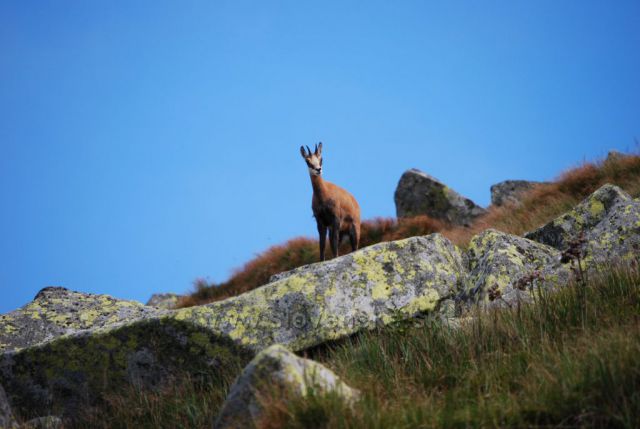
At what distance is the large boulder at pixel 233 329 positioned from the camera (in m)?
6.67

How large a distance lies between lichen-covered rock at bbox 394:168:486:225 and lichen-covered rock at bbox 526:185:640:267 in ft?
42.9

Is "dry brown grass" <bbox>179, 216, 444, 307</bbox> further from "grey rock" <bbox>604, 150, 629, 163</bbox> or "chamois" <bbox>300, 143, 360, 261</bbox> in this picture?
"grey rock" <bbox>604, 150, 629, 163</bbox>

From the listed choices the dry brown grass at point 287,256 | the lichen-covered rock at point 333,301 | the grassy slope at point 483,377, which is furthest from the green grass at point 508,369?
the dry brown grass at point 287,256

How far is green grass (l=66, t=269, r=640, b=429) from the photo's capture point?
3.97m

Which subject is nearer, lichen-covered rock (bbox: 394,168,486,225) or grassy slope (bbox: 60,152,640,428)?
grassy slope (bbox: 60,152,640,428)

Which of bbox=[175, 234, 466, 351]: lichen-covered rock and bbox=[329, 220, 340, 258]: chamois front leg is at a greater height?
bbox=[329, 220, 340, 258]: chamois front leg

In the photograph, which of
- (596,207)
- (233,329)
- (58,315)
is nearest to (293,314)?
(233,329)

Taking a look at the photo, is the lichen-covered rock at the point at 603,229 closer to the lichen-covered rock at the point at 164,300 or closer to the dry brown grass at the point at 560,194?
the dry brown grass at the point at 560,194

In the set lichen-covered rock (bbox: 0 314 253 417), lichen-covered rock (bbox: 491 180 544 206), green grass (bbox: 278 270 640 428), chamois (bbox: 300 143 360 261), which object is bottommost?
green grass (bbox: 278 270 640 428)


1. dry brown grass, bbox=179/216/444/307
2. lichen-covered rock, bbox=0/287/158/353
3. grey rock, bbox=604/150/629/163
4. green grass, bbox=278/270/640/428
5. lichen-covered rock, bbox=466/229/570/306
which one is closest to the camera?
green grass, bbox=278/270/640/428

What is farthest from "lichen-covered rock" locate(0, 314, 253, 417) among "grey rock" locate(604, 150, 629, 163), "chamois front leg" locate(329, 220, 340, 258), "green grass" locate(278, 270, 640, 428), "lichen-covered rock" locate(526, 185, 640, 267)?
"grey rock" locate(604, 150, 629, 163)

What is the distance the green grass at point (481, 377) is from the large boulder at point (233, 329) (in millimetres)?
206

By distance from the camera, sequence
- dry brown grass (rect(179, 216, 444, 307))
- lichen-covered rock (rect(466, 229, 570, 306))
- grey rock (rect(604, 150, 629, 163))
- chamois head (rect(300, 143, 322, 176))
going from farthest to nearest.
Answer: dry brown grass (rect(179, 216, 444, 307))
grey rock (rect(604, 150, 629, 163))
chamois head (rect(300, 143, 322, 176))
lichen-covered rock (rect(466, 229, 570, 306))

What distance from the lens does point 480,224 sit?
19219 millimetres
